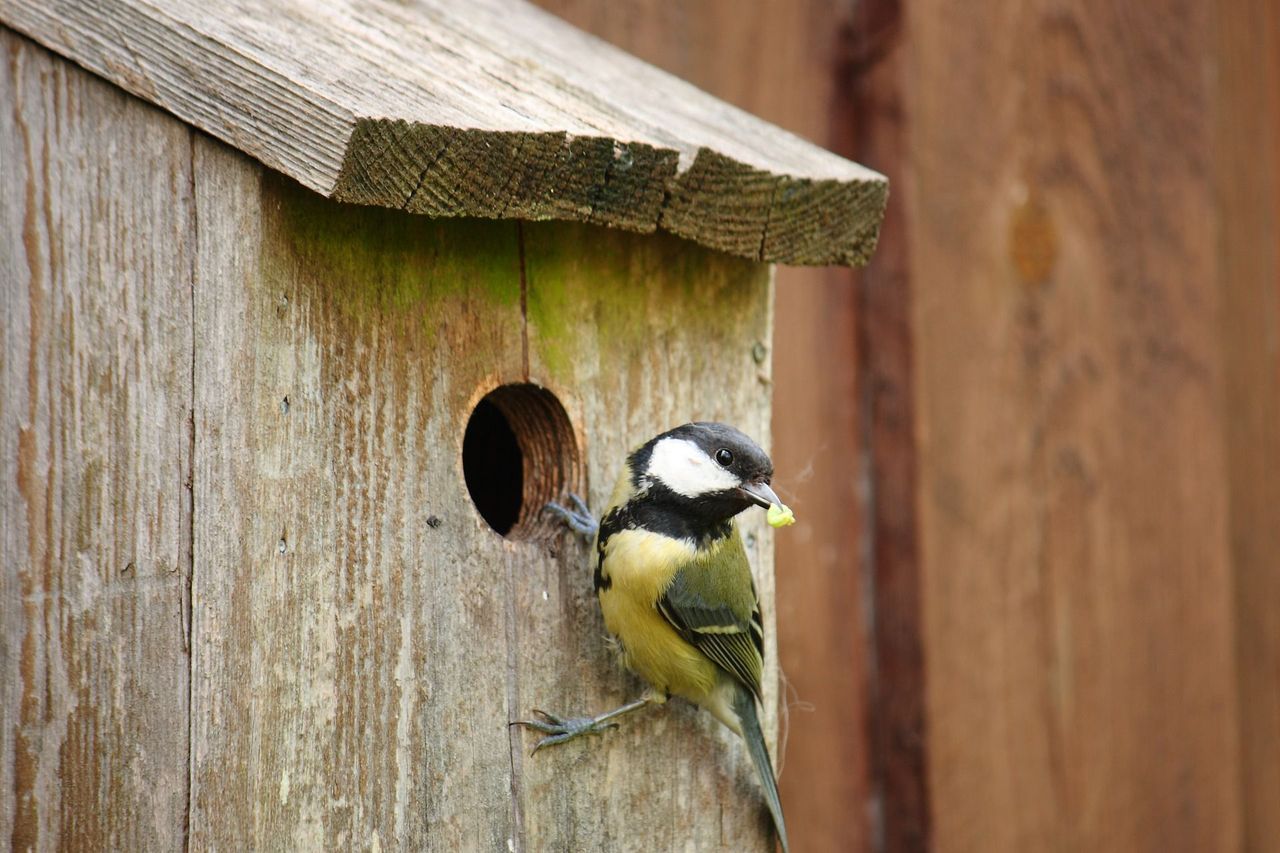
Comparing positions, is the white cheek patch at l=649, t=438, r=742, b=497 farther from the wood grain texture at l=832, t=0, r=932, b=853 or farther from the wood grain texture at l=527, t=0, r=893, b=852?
the wood grain texture at l=832, t=0, r=932, b=853

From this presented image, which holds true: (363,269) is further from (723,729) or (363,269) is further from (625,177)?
(723,729)

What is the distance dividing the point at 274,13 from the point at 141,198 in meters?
0.30

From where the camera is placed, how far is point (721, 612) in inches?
86.3

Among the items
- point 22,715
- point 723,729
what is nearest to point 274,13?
point 22,715

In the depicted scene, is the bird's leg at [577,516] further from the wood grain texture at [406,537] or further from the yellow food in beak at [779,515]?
the yellow food in beak at [779,515]

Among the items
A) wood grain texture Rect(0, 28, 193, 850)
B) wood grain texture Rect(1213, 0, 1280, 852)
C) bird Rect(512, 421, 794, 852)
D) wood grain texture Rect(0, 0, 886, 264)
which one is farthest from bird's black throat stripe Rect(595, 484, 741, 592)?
wood grain texture Rect(1213, 0, 1280, 852)

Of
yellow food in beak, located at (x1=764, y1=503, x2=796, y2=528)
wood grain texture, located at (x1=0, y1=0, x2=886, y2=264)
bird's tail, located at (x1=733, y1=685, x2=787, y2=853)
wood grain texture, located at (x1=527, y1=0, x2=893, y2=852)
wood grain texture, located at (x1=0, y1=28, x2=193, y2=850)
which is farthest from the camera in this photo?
wood grain texture, located at (x1=527, y1=0, x2=893, y2=852)

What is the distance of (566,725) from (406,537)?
369 mm

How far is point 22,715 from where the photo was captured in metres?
1.70

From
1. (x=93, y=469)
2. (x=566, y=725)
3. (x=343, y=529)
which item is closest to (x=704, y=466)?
(x=566, y=725)

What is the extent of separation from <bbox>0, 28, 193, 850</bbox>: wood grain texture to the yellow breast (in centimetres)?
66

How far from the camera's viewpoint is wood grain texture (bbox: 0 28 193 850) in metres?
1.65

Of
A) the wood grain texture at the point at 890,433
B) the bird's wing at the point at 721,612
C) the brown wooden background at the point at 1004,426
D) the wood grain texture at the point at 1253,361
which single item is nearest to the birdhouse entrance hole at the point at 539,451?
the bird's wing at the point at 721,612

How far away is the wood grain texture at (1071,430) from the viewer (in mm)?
2650
